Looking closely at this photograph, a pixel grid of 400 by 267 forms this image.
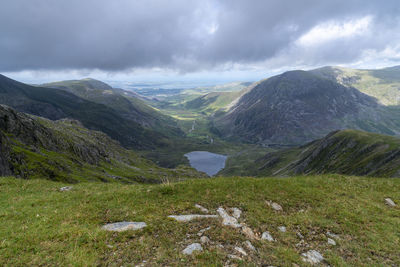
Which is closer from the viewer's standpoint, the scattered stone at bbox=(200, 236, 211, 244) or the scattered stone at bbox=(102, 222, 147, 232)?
the scattered stone at bbox=(200, 236, 211, 244)

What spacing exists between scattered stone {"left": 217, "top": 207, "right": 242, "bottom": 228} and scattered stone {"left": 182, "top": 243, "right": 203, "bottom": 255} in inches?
112

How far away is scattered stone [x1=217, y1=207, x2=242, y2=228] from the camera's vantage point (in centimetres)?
1307

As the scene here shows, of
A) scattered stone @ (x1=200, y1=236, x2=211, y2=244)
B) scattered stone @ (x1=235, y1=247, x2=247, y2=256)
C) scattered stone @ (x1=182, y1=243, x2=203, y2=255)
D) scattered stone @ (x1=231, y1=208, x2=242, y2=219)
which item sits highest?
scattered stone @ (x1=182, y1=243, x2=203, y2=255)

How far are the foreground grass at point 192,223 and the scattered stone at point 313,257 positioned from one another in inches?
13.8

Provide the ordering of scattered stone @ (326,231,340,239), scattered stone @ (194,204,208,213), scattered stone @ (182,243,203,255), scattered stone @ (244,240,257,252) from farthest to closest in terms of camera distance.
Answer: scattered stone @ (194,204,208,213), scattered stone @ (326,231,340,239), scattered stone @ (244,240,257,252), scattered stone @ (182,243,203,255)

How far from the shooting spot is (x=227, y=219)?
13.7m

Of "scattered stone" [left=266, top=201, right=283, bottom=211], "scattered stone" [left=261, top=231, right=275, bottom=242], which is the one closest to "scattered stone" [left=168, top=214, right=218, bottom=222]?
"scattered stone" [left=261, top=231, right=275, bottom=242]

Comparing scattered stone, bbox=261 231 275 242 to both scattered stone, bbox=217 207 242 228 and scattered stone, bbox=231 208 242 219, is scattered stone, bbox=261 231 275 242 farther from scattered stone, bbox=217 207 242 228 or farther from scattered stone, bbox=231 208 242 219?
scattered stone, bbox=231 208 242 219

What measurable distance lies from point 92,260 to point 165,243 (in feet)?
11.3

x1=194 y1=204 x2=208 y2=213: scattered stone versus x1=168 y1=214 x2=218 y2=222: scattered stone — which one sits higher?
x1=168 y1=214 x2=218 y2=222: scattered stone

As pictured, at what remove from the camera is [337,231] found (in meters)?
13.5

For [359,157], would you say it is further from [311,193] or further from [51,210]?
[51,210]

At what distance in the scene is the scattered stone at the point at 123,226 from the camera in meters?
12.0

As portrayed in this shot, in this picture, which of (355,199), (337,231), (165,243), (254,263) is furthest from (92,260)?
(355,199)
